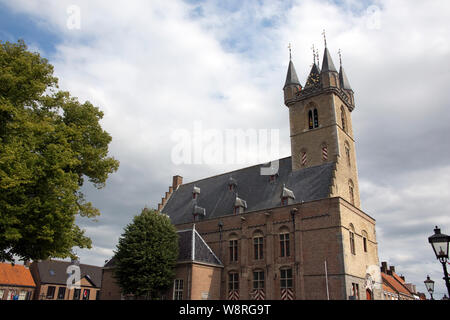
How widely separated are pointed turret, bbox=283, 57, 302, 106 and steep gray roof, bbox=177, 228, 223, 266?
1820 cm

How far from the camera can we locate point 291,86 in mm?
39406

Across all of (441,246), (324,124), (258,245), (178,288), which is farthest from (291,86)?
(441,246)

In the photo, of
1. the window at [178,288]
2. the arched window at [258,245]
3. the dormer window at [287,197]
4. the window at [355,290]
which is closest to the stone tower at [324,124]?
the dormer window at [287,197]

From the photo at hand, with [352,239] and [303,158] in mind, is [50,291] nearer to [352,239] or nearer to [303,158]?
[303,158]

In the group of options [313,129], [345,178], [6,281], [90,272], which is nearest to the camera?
[345,178]

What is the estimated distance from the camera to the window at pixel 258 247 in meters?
32.0

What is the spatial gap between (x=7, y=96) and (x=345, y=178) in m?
28.0

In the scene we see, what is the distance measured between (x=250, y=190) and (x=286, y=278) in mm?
10616

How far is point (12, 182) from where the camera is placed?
557 inches

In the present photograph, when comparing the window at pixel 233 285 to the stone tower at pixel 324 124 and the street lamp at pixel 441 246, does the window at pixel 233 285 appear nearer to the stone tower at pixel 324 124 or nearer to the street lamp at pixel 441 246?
the stone tower at pixel 324 124

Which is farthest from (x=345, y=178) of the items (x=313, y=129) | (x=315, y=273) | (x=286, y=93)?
(x=286, y=93)

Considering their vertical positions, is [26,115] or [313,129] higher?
[313,129]

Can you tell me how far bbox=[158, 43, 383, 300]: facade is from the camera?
28.2 m
